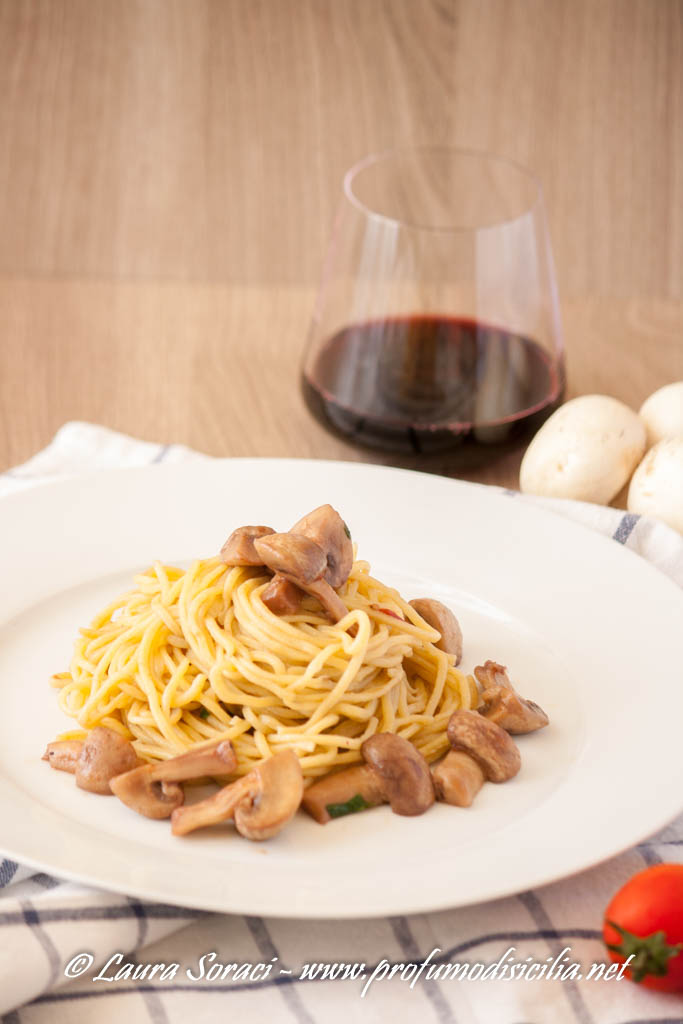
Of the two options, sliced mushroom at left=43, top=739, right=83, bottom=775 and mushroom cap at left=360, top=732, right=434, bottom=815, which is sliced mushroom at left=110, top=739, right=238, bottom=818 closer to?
sliced mushroom at left=43, top=739, right=83, bottom=775

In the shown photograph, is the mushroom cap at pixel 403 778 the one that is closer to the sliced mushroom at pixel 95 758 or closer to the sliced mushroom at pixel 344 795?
the sliced mushroom at pixel 344 795

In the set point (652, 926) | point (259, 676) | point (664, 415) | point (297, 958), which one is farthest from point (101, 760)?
point (664, 415)

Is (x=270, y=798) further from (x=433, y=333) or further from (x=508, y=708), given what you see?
(x=433, y=333)

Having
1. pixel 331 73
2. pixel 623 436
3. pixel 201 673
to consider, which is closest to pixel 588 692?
pixel 201 673

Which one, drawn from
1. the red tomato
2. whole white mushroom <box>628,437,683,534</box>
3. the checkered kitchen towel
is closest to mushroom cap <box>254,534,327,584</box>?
the checkered kitchen towel

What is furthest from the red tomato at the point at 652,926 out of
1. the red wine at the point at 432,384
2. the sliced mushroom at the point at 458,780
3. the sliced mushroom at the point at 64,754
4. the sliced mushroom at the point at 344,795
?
the red wine at the point at 432,384

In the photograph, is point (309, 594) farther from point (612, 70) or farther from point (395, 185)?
point (612, 70)
